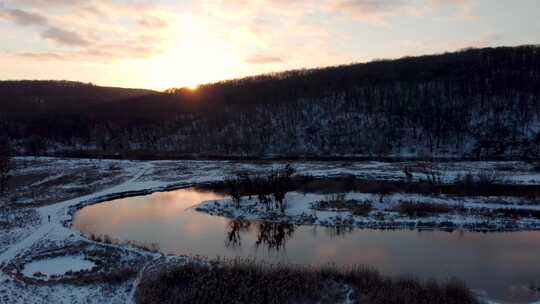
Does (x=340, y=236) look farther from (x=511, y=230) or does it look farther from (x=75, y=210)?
(x=75, y=210)

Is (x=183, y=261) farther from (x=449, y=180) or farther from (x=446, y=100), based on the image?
(x=446, y=100)

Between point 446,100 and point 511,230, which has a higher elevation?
point 446,100

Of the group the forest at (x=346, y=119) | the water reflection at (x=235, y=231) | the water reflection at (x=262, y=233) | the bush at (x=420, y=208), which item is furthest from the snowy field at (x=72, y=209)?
the forest at (x=346, y=119)

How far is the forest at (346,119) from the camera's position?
282 feet

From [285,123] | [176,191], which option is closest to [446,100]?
[285,123]

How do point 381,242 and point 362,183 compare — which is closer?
point 381,242

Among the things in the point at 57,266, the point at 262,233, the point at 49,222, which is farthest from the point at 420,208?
the point at 49,222

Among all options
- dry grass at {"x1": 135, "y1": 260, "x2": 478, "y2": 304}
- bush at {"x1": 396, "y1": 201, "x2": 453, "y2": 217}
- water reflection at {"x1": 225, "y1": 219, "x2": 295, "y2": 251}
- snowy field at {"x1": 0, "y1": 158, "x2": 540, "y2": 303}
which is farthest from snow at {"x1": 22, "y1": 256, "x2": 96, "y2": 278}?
bush at {"x1": 396, "y1": 201, "x2": 453, "y2": 217}

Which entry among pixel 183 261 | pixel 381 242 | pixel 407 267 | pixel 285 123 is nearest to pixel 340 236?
pixel 381 242

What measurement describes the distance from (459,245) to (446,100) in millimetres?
90075

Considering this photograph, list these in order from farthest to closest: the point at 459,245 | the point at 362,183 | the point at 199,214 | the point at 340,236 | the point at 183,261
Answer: the point at 362,183 → the point at 199,214 → the point at 340,236 → the point at 459,245 → the point at 183,261

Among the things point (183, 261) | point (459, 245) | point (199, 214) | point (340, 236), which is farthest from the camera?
point (199, 214)

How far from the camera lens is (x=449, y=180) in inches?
1645

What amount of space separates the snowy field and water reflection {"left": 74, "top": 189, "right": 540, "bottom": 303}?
2508mm
